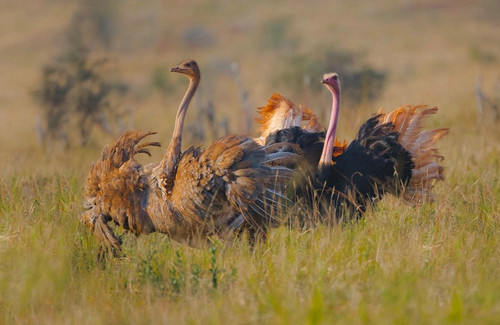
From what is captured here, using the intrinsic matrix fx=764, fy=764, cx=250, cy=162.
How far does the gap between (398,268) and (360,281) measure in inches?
9.3

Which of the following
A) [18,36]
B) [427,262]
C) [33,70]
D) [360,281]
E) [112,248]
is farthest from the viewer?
[18,36]

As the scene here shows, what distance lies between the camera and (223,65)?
115ft

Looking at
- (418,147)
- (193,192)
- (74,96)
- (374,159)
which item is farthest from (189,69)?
(74,96)

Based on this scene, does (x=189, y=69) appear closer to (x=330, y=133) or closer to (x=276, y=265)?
(x=330, y=133)

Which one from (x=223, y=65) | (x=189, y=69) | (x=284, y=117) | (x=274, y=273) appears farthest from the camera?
(x=223, y=65)

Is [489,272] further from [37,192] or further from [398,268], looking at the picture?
[37,192]

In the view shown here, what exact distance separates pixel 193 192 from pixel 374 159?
1.62 metres

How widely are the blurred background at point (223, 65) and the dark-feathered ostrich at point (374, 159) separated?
7.43 ft

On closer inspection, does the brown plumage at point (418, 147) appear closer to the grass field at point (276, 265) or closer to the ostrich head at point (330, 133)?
the grass field at point (276, 265)

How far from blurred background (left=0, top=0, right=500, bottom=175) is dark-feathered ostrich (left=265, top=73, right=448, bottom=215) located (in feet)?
7.43

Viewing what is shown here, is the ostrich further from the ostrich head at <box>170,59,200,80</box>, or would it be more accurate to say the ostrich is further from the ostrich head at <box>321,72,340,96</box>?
the ostrich head at <box>321,72,340,96</box>

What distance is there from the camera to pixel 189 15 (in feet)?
189

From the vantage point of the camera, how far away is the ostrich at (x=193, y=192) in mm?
5305

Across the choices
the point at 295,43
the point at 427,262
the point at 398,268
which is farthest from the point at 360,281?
the point at 295,43
